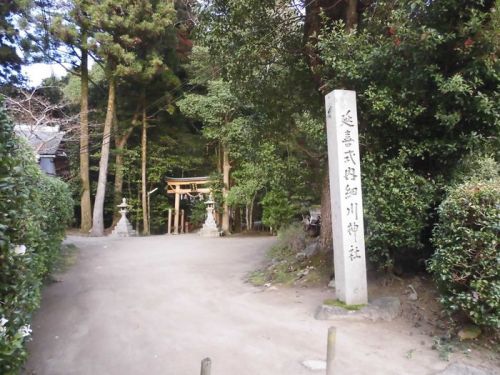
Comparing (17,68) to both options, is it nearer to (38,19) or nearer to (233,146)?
(38,19)

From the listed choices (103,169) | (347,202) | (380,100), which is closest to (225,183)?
(103,169)

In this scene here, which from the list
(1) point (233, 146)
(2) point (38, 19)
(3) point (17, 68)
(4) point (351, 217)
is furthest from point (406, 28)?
(3) point (17, 68)

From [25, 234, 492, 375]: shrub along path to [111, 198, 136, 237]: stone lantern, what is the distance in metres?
9.99

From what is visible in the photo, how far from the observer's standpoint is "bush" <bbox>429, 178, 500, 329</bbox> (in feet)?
13.0

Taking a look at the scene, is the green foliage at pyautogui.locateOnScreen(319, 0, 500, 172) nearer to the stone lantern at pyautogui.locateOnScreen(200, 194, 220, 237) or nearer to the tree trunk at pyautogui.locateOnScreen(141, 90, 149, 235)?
the stone lantern at pyautogui.locateOnScreen(200, 194, 220, 237)

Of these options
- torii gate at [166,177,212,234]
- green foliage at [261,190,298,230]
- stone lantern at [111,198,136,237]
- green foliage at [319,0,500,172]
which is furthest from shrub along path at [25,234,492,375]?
torii gate at [166,177,212,234]

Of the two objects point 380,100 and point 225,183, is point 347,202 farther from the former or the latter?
point 225,183

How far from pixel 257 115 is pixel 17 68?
45.6 feet

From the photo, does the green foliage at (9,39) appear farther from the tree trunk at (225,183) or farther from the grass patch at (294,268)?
the grass patch at (294,268)

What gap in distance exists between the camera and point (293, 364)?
13.2ft

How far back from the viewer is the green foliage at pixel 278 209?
16.2m

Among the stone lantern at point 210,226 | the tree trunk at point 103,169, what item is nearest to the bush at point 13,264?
the stone lantern at point 210,226

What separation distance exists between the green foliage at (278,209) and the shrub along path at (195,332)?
8.01 m

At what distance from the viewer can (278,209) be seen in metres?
16.4
